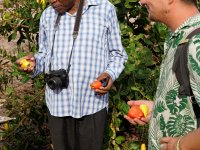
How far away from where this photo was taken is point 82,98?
88.4 inches

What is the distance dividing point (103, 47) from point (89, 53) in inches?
3.6

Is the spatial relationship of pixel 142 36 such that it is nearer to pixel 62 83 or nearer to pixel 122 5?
pixel 122 5

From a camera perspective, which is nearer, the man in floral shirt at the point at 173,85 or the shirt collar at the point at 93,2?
the man in floral shirt at the point at 173,85

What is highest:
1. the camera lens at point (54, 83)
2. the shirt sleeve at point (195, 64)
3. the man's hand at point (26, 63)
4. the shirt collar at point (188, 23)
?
the shirt collar at point (188, 23)

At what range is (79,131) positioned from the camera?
2334 millimetres

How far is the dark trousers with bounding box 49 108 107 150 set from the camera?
2.30 m

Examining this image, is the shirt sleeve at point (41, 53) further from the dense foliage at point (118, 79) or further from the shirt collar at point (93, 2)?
the dense foliage at point (118, 79)

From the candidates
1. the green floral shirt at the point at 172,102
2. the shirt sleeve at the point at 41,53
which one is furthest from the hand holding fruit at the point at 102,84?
the green floral shirt at the point at 172,102

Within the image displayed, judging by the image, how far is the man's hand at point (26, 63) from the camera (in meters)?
2.21

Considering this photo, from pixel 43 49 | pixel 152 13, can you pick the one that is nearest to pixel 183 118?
pixel 152 13

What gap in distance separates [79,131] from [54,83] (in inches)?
12.7

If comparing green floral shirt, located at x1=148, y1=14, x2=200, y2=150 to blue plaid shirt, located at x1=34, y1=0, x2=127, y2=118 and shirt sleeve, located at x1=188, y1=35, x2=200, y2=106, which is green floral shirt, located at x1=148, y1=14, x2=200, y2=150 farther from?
blue plaid shirt, located at x1=34, y1=0, x2=127, y2=118

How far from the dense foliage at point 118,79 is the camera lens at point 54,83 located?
693mm

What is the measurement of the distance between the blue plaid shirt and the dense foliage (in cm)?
66
